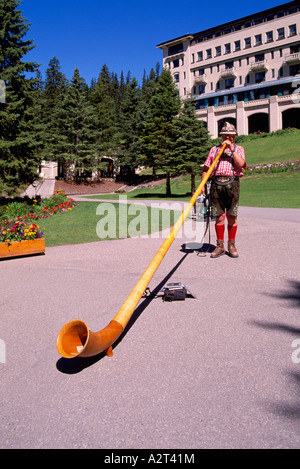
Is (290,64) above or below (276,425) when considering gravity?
above

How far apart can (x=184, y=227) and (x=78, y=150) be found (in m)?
41.9

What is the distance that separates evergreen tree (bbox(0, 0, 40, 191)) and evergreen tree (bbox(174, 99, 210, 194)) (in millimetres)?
12059

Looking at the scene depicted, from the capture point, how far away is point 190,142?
97.3 feet

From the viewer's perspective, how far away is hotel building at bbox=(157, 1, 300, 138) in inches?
2281

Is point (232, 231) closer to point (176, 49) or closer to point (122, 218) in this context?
point (122, 218)

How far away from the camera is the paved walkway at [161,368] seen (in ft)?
7.39

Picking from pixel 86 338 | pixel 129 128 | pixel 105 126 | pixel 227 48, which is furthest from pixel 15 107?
pixel 227 48

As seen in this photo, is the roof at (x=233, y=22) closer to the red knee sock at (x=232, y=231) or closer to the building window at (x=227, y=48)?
the building window at (x=227, y=48)

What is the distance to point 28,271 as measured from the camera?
6758 mm

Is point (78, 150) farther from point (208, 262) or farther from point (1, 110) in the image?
point (208, 262)

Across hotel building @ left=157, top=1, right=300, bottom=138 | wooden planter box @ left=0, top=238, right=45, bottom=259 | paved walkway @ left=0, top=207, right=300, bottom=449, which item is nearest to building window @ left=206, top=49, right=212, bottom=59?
hotel building @ left=157, top=1, right=300, bottom=138

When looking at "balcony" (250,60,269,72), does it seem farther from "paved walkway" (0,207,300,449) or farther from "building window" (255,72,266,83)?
"paved walkway" (0,207,300,449)

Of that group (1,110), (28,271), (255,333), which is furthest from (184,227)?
(1,110)

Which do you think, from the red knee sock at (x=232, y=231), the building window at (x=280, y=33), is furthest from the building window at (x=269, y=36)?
the red knee sock at (x=232, y=231)
